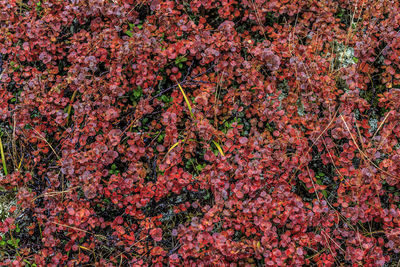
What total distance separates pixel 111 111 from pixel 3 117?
3.04 ft

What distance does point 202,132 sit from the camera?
2631mm

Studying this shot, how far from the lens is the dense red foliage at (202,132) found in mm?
2502

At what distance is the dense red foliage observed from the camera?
2.50 meters

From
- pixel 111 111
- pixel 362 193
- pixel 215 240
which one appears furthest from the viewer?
→ pixel 111 111

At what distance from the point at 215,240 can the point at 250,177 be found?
1.76ft

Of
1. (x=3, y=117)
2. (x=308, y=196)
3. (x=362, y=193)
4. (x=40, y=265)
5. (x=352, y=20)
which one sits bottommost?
(x=40, y=265)

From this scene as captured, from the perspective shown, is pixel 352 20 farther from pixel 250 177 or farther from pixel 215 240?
pixel 215 240

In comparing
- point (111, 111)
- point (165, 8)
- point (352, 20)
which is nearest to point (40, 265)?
point (111, 111)

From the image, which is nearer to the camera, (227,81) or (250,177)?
(250,177)

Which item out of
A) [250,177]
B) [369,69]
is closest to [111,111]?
[250,177]

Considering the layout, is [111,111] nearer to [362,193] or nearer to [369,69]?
[362,193]

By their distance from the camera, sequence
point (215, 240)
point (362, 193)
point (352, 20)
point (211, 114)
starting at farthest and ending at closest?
point (352, 20)
point (211, 114)
point (362, 193)
point (215, 240)

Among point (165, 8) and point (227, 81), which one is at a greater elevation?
point (165, 8)

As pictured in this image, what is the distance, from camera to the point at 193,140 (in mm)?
2793
